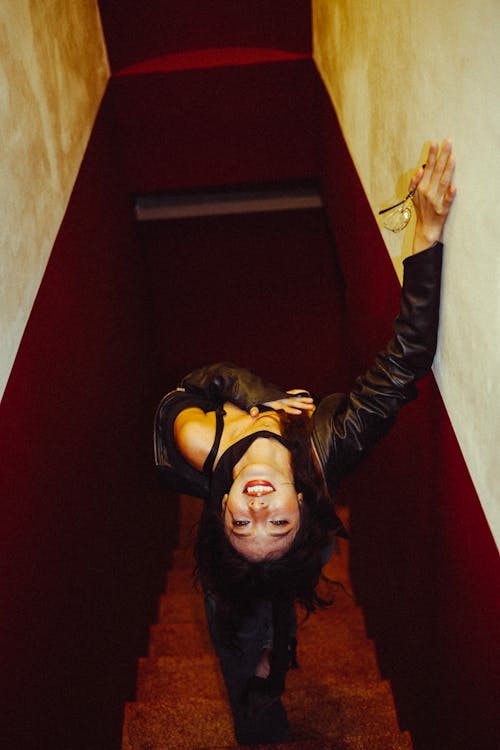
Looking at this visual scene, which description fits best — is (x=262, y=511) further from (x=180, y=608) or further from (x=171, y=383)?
(x=171, y=383)

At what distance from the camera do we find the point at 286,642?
227 centimetres

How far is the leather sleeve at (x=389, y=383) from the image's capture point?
171 cm

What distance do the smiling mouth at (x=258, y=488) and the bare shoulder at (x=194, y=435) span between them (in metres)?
0.31

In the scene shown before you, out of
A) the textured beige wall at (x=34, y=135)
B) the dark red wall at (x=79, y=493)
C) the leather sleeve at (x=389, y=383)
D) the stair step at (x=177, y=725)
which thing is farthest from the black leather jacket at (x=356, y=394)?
the stair step at (x=177, y=725)

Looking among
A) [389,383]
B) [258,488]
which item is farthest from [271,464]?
[389,383]

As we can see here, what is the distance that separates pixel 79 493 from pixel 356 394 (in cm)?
114

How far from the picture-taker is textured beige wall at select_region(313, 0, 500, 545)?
124 cm

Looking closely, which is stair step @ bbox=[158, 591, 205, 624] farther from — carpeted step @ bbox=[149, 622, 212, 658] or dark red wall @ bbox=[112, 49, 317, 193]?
dark red wall @ bbox=[112, 49, 317, 193]

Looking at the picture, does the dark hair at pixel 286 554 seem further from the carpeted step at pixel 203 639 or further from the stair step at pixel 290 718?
the carpeted step at pixel 203 639

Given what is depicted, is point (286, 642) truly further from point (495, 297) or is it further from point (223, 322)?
point (223, 322)

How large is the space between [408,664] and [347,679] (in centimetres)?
71

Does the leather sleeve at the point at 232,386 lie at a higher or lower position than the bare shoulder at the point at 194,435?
higher

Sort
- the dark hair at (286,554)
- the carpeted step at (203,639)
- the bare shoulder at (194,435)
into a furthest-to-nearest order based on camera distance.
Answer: the carpeted step at (203,639) < the bare shoulder at (194,435) < the dark hair at (286,554)

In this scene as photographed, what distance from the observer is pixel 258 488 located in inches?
75.5
